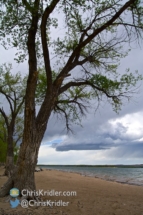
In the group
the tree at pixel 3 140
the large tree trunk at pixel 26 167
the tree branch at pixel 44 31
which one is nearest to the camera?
the large tree trunk at pixel 26 167

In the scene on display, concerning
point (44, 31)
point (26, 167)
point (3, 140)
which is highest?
point (44, 31)

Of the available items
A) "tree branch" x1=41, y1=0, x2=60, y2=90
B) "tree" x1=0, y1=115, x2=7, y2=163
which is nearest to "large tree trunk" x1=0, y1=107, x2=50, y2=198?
"tree branch" x1=41, y1=0, x2=60, y2=90

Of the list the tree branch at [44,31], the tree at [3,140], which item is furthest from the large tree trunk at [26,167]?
the tree at [3,140]

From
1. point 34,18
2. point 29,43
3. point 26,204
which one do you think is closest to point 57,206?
point 26,204

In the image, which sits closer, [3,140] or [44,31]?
[44,31]

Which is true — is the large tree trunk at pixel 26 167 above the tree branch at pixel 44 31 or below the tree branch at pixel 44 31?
below

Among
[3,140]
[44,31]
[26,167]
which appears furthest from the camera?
[3,140]

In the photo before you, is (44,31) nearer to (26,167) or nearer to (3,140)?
(26,167)

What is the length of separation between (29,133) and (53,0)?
16.5 feet

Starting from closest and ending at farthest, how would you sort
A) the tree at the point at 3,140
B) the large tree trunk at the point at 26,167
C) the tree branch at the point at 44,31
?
the large tree trunk at the point at 26,167
the tree branch at the point at 44,31
the tree at the point at 3,140

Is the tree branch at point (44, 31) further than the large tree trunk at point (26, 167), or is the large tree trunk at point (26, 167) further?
the tree branch at point (44, 31)

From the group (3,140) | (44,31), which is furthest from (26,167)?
(3,140)

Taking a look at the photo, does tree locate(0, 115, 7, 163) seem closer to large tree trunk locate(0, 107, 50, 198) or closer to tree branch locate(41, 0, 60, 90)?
tree branch locate(41, 0, 60, 90)

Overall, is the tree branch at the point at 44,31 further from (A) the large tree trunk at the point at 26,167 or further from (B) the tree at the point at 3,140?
(B) the tree at the point at 3,140
